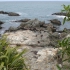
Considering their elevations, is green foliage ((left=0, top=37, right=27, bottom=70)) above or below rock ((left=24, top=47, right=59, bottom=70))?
above

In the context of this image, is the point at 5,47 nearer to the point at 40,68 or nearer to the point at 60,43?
the point at 60,43

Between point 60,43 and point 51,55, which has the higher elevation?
point 60,43

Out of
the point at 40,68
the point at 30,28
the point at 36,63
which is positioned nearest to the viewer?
the point at 40,68

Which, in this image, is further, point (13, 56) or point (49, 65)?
point (49, 65)

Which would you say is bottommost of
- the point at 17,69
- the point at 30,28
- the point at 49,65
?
the point at 30,28

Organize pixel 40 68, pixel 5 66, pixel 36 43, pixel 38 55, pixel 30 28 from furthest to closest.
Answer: pixel 30 28 → pixel 36 43 → pixel 38 55 → pixel 40 68 → pixel 5 66

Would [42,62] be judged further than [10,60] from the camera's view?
Yes

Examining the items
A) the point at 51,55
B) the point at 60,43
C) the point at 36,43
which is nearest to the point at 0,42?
the point at 60,43

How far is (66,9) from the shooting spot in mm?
2625

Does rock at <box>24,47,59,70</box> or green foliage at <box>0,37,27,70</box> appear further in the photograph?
rock at <box>24,47,59,70</box>

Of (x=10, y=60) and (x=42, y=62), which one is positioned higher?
(x=10, y=60)

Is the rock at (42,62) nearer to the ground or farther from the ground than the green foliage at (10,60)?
nearer to the ground

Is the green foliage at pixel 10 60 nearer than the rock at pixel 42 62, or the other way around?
the green foliage at pixel 10 60

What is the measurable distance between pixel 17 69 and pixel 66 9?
10.0 ft
